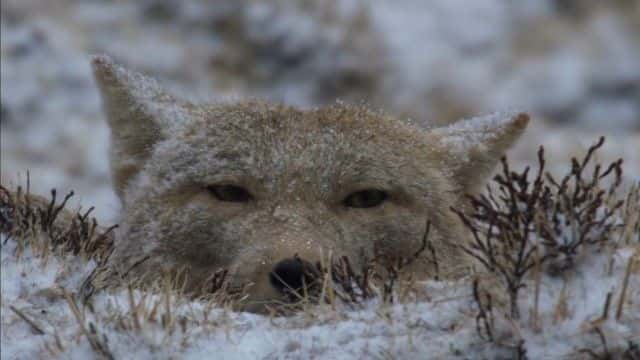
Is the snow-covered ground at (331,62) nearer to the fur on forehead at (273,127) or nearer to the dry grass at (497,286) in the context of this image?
the fur on forehead at (273,127)

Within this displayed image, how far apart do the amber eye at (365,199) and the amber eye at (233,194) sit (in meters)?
0.45

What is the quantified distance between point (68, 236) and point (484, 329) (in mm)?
2159

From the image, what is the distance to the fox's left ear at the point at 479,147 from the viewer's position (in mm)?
6660

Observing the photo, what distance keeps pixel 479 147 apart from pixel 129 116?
5.76 ft

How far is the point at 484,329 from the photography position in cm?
457

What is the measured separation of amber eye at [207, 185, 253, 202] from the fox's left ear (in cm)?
118

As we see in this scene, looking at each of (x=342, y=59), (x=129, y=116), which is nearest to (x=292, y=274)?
(x=129, y=116)

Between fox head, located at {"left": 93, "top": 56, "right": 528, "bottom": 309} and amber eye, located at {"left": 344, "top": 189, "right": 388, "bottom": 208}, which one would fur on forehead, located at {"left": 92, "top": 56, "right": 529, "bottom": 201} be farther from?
amber eye, located at {"left": 344, "top": 189, "right": 388, "bottom": 208}

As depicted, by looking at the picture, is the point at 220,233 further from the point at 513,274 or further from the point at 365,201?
the point at 513,274

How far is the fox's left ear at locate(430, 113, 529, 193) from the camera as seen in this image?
6660 mm

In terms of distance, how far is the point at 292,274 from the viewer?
520 cm

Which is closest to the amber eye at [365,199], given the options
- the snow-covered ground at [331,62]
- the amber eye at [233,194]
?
the amber eye at [233,194]

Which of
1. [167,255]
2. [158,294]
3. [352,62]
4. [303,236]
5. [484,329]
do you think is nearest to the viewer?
[484,329]

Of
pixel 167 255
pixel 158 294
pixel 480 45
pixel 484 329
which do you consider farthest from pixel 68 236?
pixel 480 45
